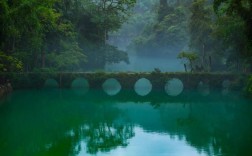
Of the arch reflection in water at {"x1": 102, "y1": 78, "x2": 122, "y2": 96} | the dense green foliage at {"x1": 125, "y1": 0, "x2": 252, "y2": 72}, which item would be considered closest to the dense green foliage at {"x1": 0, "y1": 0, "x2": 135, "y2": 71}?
the arch reflection in water at {"x1": 102, "y1": 78, "x2": 122, "y2": 96}

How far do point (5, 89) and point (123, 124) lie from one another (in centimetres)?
1294

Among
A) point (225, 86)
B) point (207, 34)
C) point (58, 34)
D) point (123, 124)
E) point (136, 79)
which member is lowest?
point (123, 124)

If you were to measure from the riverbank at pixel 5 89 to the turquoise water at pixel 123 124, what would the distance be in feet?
1.89

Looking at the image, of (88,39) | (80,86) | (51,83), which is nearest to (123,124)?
(80,86)

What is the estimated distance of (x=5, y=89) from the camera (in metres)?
31.2

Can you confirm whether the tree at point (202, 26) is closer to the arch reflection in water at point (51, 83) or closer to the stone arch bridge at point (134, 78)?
the stone arch bridge at point (134, 78)

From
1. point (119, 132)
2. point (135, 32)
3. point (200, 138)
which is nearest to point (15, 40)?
point (119, 132)

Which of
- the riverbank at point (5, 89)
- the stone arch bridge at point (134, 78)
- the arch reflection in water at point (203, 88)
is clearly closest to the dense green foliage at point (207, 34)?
the stone arch bridge at point (134, 78)

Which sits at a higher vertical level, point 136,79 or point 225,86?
point 136,79

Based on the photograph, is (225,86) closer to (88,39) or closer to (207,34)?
(207,34)

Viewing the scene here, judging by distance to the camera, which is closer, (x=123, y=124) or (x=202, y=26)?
(x=123, y=124)

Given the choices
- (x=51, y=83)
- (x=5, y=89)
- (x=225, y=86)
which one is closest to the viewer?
(x=5, y=89)

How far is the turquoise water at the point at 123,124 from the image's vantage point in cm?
1605

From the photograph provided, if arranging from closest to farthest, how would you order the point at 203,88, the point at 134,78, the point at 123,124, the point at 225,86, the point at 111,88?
the point at 123,124 < the point at 134,78 < the point at 203,88 < the point at 225,86 < the point at 111,88
